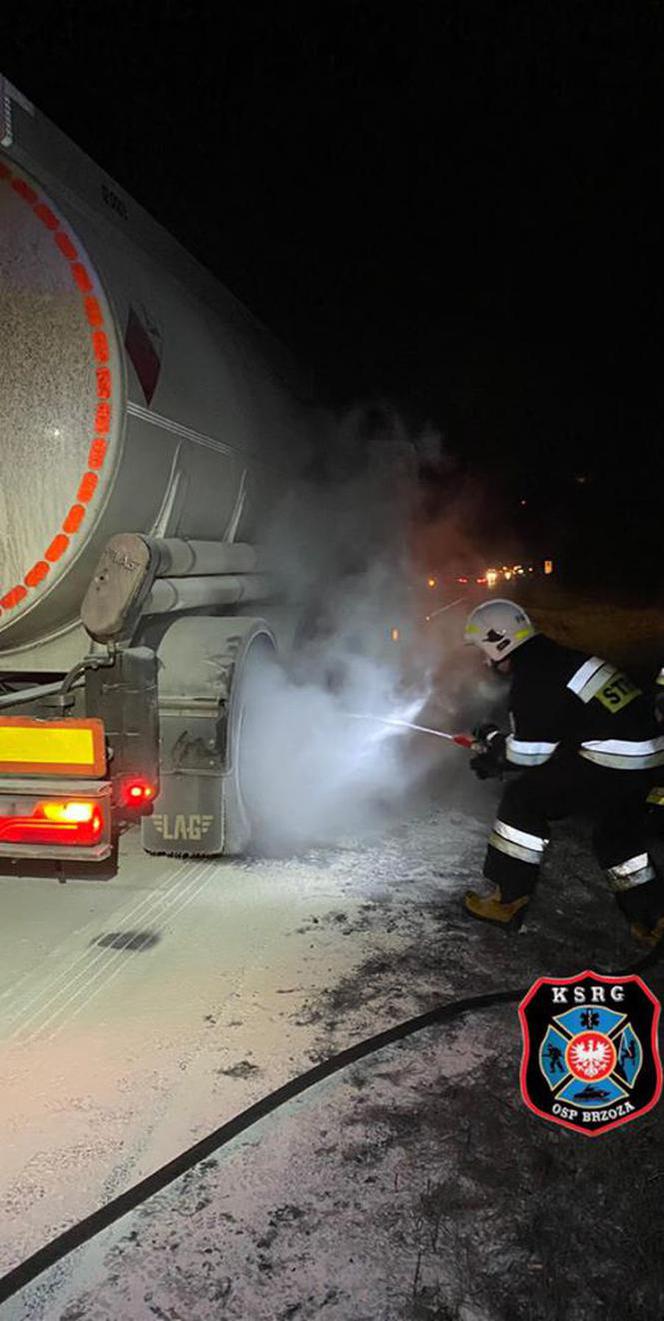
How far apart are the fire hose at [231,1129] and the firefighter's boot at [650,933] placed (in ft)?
0.59

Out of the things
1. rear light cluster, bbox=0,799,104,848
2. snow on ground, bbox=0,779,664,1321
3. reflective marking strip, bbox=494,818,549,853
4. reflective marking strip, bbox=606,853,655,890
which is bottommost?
snow on ground, bbox=0,779,664,1321

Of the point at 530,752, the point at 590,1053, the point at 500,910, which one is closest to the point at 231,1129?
the point at 590,1053

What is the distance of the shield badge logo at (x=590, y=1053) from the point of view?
10.6ft

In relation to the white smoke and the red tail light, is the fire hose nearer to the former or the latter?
the red tail light

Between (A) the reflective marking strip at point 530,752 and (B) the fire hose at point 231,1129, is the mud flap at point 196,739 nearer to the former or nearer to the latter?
(A) the reflective marking strip at point 530,752

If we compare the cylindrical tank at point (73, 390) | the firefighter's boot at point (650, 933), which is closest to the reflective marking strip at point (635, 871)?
the firefighter's boot at point (650, 933)

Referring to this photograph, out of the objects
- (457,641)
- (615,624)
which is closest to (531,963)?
(457,641)

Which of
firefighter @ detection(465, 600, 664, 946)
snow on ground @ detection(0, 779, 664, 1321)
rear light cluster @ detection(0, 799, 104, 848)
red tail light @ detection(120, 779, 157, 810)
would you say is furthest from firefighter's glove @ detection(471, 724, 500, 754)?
rear light cluster @ detection(0, 799, 104, 848)

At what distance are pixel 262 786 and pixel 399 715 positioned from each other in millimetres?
4271

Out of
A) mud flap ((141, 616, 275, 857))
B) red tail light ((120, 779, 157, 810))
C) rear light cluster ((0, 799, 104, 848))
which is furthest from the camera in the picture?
mud flap ((141, 616, 275, 857))

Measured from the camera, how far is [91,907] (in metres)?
4.95

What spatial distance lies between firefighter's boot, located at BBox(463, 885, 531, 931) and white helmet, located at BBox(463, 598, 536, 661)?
4.00 ft

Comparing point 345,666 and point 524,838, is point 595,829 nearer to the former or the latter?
point 524,838

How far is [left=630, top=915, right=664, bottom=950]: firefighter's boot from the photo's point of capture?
14.8 feet
